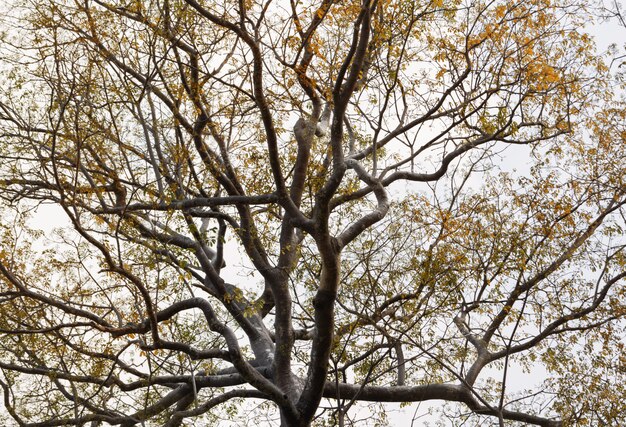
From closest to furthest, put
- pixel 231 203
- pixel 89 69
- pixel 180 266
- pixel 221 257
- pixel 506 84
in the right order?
pixel 180 266
pixel 89 69
pixel 231 203
pixel 506 84
pixel 221 257

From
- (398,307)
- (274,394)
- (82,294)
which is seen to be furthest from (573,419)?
(82,294)

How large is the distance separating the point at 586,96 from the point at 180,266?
554cm

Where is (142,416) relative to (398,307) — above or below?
below

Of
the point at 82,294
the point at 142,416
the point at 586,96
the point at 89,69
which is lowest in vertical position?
the point at 142,416

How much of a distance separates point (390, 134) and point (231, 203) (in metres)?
2.10

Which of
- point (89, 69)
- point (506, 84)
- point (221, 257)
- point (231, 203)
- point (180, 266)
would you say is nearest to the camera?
point (180, 266)

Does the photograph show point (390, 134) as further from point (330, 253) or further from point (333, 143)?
point (330, 253)

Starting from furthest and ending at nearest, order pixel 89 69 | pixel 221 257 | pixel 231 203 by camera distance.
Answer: pixel 221 257
pixel 231 203
pixel 89 69

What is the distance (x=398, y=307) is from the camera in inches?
326

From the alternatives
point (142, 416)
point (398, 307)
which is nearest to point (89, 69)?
point (142, 416)

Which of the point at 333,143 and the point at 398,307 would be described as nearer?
the point at 333,143

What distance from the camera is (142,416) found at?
22.1ft

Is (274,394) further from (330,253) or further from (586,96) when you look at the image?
(586,96)

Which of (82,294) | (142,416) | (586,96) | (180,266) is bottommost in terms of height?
(142,416)
